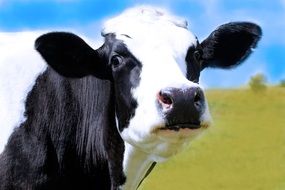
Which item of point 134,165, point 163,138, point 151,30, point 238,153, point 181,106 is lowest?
point 238,153

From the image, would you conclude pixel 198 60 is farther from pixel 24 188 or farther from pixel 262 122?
pixel 262 122

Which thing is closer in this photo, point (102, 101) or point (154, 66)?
point (154, 66)

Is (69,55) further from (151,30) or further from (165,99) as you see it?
(165,99)

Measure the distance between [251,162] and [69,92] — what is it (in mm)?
21293

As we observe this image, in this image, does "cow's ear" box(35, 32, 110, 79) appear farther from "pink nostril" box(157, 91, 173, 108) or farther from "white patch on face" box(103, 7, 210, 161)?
"pink nostril" box(157, 91, 173, 108)

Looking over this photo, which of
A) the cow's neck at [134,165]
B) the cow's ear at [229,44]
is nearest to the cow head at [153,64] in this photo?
the cow's ear at [229,44]

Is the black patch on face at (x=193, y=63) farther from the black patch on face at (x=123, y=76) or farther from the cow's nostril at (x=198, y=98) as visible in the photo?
the cow's nostril at (x=198, y=98)

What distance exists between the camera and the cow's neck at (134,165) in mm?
8203

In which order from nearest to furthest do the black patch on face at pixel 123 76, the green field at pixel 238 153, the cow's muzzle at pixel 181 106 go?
1. the cow's muzzle at pixel 181 106
2. the black patch on face at pixel 123 76
3. the green field at pixel 238 153

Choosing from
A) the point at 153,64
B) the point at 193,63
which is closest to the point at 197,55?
the point at 193,63

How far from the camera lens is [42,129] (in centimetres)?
842

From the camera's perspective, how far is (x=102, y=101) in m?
8.39

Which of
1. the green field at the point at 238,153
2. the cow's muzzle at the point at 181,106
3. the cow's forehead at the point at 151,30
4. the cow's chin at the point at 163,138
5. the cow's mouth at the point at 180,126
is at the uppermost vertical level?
the cow's forehead at the point at 151,30

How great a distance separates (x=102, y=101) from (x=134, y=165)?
551 millimetres
